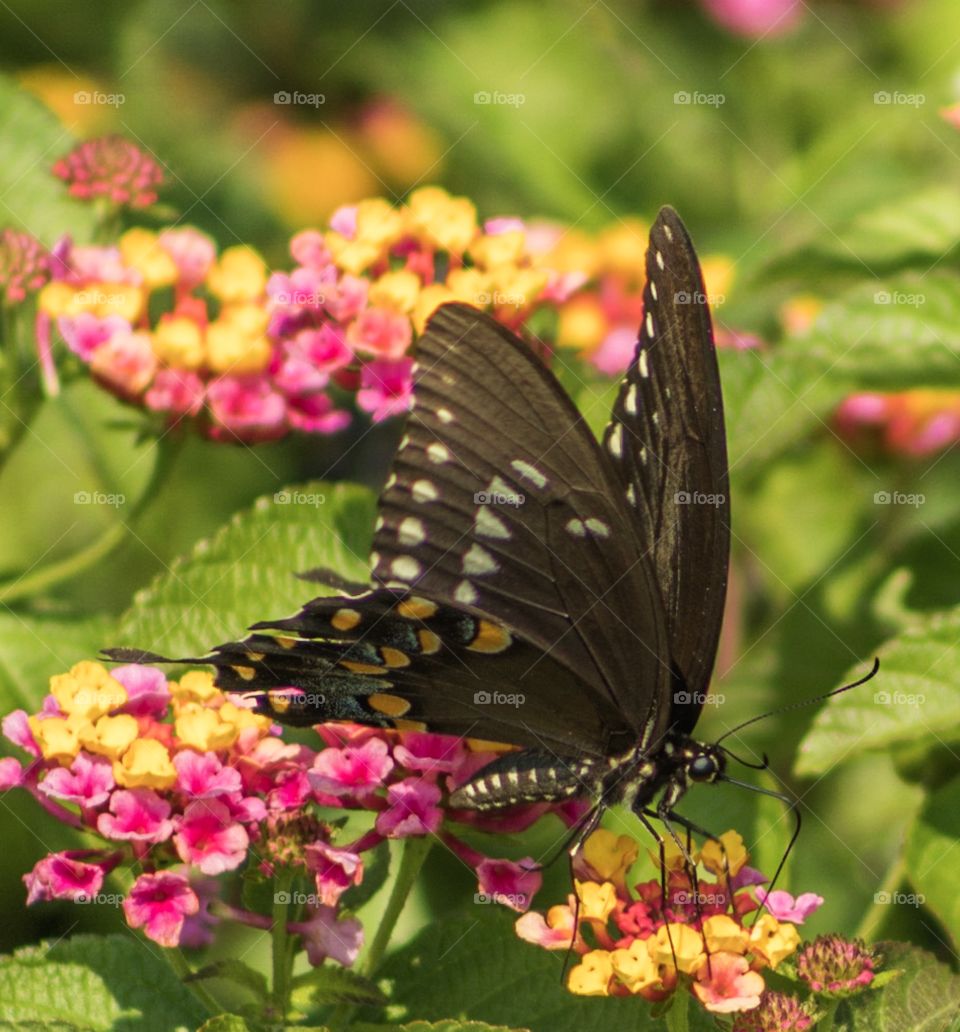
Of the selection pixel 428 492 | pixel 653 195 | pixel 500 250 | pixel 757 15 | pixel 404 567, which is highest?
pixel 757 15

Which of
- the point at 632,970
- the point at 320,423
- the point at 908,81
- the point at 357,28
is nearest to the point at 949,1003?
the point at 632,970

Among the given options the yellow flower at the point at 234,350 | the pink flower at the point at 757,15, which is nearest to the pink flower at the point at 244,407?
the yellow flower at the point at 234,350

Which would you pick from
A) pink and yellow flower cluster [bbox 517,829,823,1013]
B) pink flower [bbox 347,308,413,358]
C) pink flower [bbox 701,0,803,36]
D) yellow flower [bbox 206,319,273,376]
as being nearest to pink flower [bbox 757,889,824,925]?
pink and yellow flower cluster [bbox 517,829,823,1013]

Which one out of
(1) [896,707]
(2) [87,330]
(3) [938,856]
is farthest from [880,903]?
(2) [87,330]

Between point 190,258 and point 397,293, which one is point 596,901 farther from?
point 190,258

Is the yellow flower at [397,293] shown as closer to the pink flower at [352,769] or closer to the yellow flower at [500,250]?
the yellow flower at [500,250]

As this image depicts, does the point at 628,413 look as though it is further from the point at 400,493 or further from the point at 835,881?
the point at 835,881

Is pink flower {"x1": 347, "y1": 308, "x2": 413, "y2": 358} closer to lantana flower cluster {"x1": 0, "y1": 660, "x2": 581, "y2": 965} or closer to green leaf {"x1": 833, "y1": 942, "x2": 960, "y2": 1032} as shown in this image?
lantana flower cluster {"x1": 0, "y1": 660, "x2": 581, "y2": 965}
